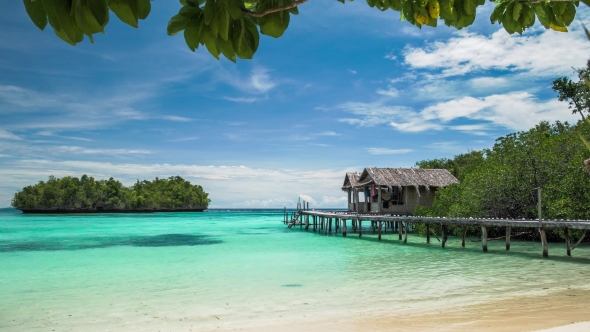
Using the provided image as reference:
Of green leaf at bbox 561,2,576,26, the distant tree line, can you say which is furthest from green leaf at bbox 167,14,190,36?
the distant tree line

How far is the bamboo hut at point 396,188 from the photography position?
24000mm

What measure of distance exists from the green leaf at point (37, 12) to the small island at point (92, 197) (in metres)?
83.3

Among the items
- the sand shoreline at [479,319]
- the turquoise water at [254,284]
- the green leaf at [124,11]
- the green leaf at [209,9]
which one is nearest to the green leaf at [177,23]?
the green leaf at [209,9]

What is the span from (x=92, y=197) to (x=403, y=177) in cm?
6821

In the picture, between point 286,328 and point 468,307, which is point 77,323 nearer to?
point 286,328

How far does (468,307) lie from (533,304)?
1.05m

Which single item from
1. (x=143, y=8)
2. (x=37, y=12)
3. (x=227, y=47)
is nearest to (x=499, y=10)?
(x=227, y=47)

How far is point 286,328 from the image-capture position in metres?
5.86

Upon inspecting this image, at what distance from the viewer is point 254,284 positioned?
376 inches

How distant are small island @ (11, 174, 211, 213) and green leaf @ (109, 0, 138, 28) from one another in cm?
8325

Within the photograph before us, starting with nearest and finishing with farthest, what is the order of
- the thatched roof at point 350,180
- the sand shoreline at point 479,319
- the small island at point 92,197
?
1. the sand shoreline at point 479,319
2. the thatched roof at point 350,180
3. the small island at point 92,197

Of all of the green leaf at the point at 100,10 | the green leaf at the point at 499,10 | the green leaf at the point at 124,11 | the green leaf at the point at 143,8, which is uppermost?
the green leaf at the point at 499,10

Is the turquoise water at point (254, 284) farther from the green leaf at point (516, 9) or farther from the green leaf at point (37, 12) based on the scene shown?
the green leaf at point (37, 12)

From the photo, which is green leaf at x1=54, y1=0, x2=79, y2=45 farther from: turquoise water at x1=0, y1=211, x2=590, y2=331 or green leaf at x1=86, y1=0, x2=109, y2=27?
turquoise water at x1=0, y1=211, x2=590, y2=331
